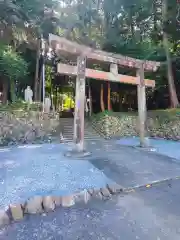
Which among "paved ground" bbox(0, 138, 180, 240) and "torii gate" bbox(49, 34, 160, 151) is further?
"torii gate" bbox(49, 34, 160, 151)

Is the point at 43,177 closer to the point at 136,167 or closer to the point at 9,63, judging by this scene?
the point at 136,167

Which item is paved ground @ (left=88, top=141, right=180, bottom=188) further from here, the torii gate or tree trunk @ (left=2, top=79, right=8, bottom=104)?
tree trunk @ (left=2, top=79, right=8, bottom=104)

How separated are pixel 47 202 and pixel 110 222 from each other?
1.01m

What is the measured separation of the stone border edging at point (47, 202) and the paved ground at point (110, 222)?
13cm

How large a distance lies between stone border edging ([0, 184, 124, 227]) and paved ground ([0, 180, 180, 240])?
0.13m

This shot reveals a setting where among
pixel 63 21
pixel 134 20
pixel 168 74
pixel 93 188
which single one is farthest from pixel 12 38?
pixel 93 188

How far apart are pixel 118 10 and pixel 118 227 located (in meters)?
13.6

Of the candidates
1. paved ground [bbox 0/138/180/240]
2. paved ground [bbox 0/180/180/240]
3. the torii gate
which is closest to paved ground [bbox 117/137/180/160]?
paved ground [bbox 0/138/180/240]

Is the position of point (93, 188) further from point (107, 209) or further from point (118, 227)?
point (118, 227)

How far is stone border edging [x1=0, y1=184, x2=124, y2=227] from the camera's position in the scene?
288 cm

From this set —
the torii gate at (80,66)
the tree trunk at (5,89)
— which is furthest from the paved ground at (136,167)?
the tree trunk at (5,89)

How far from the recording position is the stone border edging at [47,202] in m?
2.88

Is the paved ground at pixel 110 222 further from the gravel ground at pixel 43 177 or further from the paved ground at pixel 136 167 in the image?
the paved ground at pixel 136 167

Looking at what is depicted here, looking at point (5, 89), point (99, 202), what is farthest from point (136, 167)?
point (5, 89)
